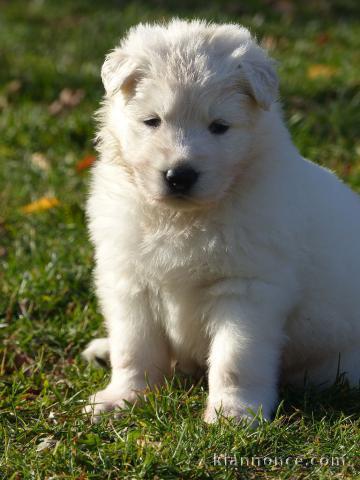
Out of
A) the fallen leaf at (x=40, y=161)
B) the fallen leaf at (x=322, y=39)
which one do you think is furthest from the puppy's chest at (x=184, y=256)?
the fallen leaf at (x=322, y=39)

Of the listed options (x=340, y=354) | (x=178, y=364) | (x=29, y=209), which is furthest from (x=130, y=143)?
(x=29, y=209)

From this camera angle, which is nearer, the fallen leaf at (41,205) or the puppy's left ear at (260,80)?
the puppy's left ear at (260,80)

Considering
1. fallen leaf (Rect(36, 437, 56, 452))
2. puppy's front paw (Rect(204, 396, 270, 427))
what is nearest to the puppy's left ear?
puppy's front paw (Rect(204, 396, 270, 427))

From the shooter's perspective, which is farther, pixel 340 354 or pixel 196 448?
pixel 340 354

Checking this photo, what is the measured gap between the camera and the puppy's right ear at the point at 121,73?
12.7ft

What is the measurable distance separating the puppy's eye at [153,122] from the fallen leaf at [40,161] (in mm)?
3176

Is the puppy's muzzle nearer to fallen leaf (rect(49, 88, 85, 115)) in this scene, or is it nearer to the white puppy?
the white puppy

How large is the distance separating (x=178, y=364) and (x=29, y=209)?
2240 mm

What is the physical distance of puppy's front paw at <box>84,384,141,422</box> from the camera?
401 centimetres

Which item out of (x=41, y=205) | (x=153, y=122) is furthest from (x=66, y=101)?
(x=153, y=122)

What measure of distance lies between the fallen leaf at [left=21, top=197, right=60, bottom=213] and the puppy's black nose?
8.63 ft

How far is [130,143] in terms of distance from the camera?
12.7ft

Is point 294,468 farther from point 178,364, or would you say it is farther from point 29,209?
point 29,209

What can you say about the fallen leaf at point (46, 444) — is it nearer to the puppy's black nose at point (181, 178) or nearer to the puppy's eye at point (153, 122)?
the puppy's black nose at point (181, 178)
